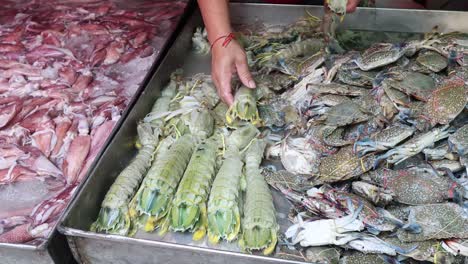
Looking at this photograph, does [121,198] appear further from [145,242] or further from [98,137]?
[98,137]

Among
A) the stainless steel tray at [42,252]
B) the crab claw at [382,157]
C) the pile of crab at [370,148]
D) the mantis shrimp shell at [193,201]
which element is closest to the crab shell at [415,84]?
the pile of crab at [370,148]

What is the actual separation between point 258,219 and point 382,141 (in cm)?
91

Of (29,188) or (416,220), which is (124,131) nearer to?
(29,188)

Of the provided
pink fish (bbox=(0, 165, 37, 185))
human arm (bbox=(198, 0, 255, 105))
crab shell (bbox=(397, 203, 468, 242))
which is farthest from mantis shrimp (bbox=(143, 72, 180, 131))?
crab shell (bbox=(397, 203, 468, 242))

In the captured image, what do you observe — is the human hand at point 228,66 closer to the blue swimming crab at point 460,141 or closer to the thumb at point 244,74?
the thumb at point 244,74

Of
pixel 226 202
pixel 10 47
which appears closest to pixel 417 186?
pixel 226 202

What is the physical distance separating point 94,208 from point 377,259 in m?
1.56

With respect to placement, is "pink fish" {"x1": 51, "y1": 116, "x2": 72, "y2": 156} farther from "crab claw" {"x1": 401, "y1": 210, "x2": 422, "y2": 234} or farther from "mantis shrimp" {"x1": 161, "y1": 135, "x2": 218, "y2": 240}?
"crab claw" {"x1": 401, "y1": 210, "x2": 422, "y2": 234}

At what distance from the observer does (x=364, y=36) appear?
405cm

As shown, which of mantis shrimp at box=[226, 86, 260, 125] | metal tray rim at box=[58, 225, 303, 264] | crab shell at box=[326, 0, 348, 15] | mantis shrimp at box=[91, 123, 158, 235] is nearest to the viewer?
metal tray rim at box=[58, 225, 303, 264]

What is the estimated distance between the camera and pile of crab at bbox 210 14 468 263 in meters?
2.20

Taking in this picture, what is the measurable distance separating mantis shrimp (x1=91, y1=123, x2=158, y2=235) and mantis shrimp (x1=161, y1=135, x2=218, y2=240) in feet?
0.79

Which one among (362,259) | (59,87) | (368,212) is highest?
(59,87)

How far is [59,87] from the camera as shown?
354 centimetres
